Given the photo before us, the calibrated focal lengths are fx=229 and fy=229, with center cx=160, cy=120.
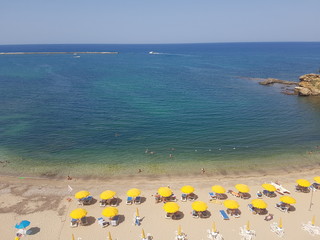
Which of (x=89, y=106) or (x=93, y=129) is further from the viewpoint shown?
(x=89, y=106)

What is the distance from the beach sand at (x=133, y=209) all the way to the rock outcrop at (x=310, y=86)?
44.7m

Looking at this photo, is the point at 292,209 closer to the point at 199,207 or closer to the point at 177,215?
the point at 199,207

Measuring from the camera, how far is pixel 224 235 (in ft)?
64.8

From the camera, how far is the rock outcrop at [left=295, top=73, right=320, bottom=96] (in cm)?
6681

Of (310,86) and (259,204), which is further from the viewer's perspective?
(310,86)

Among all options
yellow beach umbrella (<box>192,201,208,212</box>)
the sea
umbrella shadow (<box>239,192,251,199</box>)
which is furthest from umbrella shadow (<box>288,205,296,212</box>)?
yellow beach umbrella (<box>192,201,208,212</box>)

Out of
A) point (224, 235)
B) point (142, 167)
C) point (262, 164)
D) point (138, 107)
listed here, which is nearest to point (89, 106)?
point (138, 107)

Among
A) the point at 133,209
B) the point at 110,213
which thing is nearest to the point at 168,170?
the point at 133,209

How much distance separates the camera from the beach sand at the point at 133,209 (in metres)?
20.3

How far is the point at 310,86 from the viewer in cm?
6919

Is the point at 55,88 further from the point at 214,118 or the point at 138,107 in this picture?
the point at 214,118

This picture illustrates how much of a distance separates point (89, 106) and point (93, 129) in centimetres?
1584

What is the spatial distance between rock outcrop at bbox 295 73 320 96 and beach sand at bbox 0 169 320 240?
44.7 meters

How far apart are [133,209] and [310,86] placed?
69.3m
